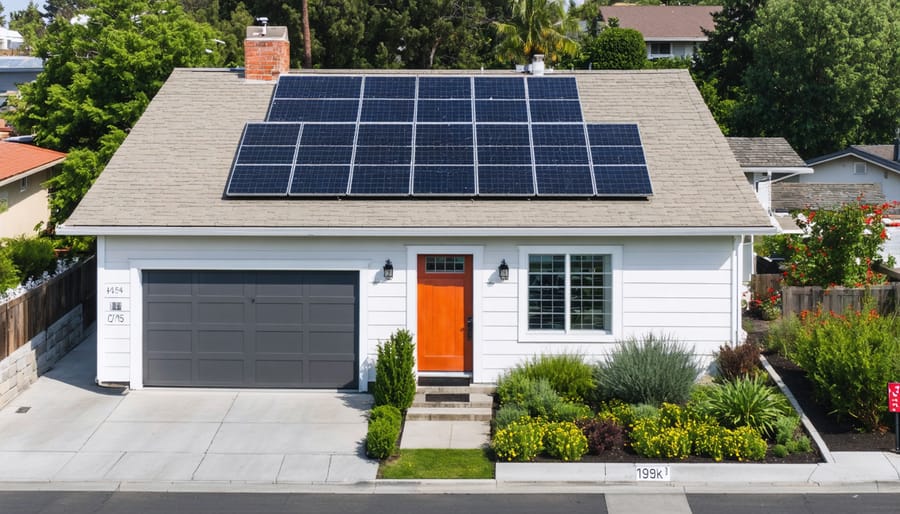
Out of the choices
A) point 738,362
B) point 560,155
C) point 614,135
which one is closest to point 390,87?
point 560,155

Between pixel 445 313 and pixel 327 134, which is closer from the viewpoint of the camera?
pixel 445 313

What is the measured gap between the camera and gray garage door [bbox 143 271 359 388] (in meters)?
17.2

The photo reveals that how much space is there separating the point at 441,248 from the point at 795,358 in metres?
6.13

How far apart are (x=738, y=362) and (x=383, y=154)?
23.2 ft

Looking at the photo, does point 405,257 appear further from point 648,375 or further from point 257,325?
point 648,375

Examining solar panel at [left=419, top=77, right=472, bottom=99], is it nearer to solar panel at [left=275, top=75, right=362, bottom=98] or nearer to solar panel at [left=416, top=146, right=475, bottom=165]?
solar panel at [left=275, top=75, right=362, bottom=98]

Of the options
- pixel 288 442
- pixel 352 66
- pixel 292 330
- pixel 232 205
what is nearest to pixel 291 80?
pixel 232 205

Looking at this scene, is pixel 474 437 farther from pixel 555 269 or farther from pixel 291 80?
pixel 291 80

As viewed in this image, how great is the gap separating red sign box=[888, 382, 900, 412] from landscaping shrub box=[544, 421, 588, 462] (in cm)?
421

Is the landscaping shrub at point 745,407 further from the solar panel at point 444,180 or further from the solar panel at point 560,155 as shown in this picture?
the solar panel at point 444,180

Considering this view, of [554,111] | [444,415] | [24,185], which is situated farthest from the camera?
[24,185]

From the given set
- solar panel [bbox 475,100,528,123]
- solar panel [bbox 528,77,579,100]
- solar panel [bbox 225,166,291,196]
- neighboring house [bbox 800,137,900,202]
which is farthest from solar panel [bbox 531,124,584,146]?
neighboring house [bbox 800,137,900,202]

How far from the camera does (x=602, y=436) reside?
47.0 feet

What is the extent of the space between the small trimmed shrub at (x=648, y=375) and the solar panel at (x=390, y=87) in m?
7.06
